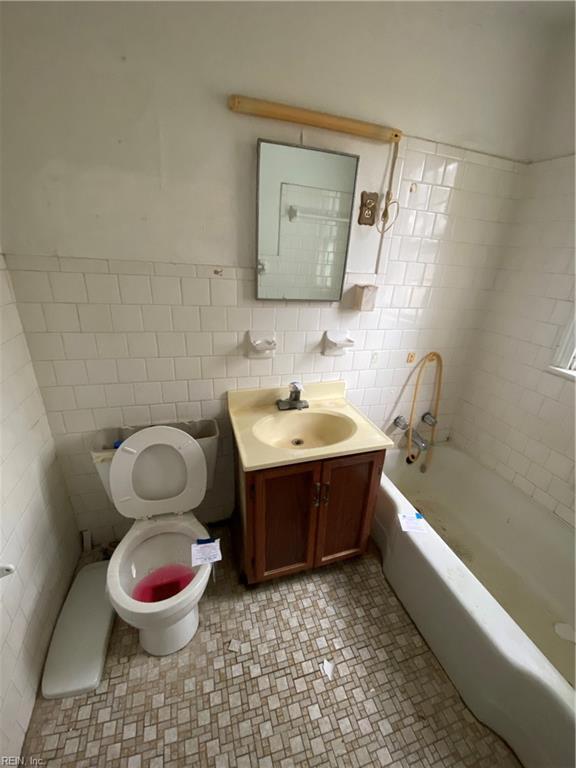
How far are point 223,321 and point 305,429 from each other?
0.70 m

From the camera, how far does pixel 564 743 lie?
2.84 feet

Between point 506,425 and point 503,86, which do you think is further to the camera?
point 506,425

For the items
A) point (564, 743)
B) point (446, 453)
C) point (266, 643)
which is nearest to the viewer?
point (564, 743)

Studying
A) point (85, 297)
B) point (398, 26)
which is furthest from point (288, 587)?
point (398, 26)

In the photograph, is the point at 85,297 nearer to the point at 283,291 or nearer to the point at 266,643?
the point at 283,291

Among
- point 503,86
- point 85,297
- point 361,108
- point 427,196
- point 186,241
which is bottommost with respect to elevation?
point 85,297

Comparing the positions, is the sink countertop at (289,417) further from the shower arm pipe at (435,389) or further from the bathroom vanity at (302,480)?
the shower arm pipe at (435,389)

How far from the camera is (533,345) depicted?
5.29 feet

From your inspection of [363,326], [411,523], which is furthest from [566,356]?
[411,523]

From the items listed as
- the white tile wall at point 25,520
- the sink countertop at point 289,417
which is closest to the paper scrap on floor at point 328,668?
the sink countertop at point 289,417

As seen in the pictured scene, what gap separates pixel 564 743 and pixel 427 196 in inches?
80.3

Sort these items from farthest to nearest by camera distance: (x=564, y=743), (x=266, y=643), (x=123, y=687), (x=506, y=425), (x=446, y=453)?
(x=446, y=453)
(x=506, y=425)
(x=266, y=643)
(x=123, y=687)
(x=564, y=743)

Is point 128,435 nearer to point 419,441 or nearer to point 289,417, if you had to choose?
point 289,417

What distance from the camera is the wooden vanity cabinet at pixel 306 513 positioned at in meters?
1.26
